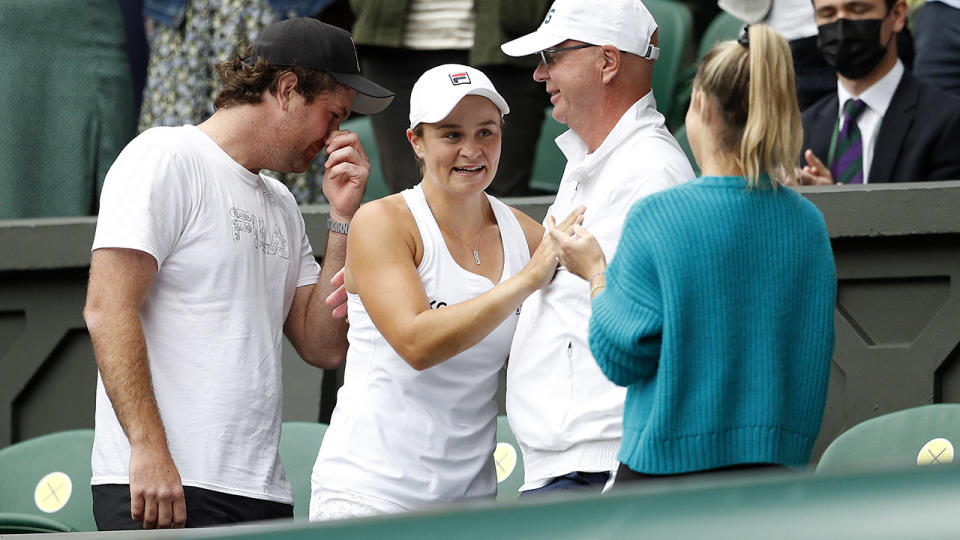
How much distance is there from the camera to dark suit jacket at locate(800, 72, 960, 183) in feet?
13.3

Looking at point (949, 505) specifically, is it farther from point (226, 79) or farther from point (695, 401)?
point (226, 79)

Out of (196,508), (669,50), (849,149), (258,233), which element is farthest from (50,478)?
(669,50)

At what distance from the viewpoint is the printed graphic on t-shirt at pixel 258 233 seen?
2.93 metres

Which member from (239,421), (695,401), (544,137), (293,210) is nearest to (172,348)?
(239,421)

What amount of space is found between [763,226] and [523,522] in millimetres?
1204

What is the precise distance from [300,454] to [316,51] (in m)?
1.23

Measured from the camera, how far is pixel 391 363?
263 cm

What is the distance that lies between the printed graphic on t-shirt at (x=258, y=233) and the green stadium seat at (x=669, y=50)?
2866 millimetres

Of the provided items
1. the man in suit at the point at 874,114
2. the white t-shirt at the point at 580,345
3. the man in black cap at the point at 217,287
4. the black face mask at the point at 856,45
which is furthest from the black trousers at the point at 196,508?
the black face mask at the point at 856,45

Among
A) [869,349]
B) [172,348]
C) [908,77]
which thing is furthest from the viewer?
[908,77]

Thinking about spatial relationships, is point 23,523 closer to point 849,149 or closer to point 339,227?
point 339,227

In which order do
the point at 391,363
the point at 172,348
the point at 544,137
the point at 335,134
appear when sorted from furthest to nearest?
the point at 544,137 < the point at 335,134 < the point at 172,348 < the point at 391,363

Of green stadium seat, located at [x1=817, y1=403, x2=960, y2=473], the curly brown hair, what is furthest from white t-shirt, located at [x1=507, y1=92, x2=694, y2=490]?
green stadium seat, located at [x1=817, y1=403, x2=960, y2=473]

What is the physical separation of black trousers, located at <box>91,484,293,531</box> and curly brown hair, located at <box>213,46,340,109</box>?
36.5 inches
